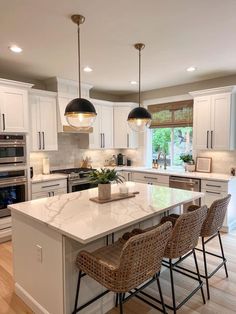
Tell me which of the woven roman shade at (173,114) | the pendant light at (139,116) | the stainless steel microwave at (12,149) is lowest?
the stainless steel microwave at (12,149)

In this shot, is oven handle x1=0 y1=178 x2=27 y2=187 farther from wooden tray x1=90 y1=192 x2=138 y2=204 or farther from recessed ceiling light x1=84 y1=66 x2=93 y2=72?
recessed ceiling light x1=84 y1=66 x2=93 y2=72

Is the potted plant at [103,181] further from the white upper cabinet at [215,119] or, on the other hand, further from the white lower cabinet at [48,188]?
the white upper cabinet at [215,119]

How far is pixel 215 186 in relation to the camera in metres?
4.07

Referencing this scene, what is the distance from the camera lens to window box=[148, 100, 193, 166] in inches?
203

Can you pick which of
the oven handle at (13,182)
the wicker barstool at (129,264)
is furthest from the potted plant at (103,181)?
the oven handle at (13,182)

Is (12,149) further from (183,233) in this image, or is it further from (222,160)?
(222,160)

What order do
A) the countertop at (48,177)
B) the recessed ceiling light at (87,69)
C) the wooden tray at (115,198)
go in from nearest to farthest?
1. the wooden tray at (115,198)
2. the recessed ceiling light at (87,69)
3. the countertop at (48,177)

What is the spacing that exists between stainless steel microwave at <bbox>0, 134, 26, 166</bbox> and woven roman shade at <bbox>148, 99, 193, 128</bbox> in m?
3.13

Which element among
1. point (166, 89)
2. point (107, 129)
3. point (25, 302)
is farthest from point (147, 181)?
point (25, 302)

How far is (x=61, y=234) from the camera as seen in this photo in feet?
5.96

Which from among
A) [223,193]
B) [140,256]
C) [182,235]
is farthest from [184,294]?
[223,193]

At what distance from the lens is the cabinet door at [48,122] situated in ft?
14.4

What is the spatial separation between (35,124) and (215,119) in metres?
3.31

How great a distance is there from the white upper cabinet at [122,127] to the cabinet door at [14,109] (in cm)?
244
